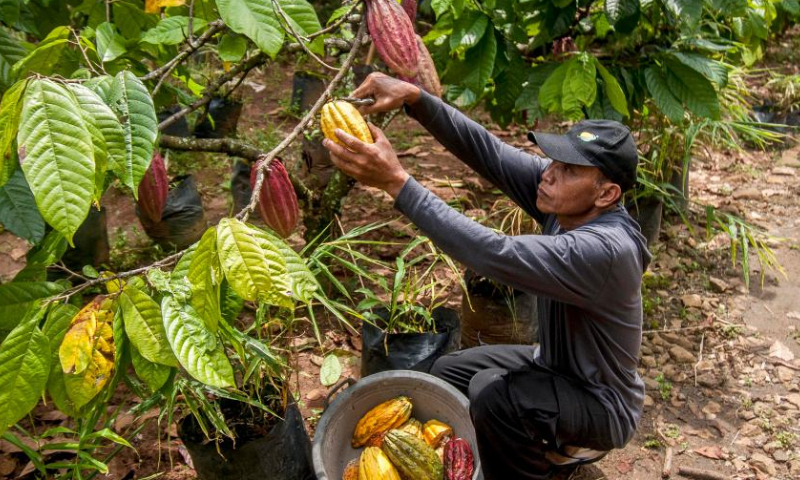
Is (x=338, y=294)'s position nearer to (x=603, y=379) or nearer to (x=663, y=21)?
(x=603, y=379)

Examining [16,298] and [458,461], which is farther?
[458,461]

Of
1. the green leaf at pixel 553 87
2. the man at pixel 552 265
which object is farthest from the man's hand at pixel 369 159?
the green leaf at pixel 553 87

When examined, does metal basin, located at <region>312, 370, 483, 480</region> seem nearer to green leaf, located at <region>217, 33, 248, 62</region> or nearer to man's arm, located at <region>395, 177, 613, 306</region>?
man's arm, located at <region>395, 177, 613, 306</region>

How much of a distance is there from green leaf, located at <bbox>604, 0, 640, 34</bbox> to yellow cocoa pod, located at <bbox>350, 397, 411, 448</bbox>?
4.46 feet

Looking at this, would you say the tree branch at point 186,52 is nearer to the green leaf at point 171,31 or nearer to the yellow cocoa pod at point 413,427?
the green leaf at point 171,31

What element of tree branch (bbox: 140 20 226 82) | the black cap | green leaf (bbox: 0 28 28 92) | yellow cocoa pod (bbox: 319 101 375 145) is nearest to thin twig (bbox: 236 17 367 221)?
yellow cocoa pod (bbox: 319 101 375 145)

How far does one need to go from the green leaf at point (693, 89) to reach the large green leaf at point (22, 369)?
2.20m

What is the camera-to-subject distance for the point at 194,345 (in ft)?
3.62

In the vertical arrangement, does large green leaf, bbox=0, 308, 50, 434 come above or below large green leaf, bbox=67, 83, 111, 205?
below

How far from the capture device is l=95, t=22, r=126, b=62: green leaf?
63.2 inches

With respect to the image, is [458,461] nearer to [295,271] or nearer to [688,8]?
[295,271]

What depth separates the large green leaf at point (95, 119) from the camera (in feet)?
3.35

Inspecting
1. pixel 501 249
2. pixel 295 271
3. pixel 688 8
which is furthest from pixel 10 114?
pixel 688 8

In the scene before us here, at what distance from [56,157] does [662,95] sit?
2.15 metres
